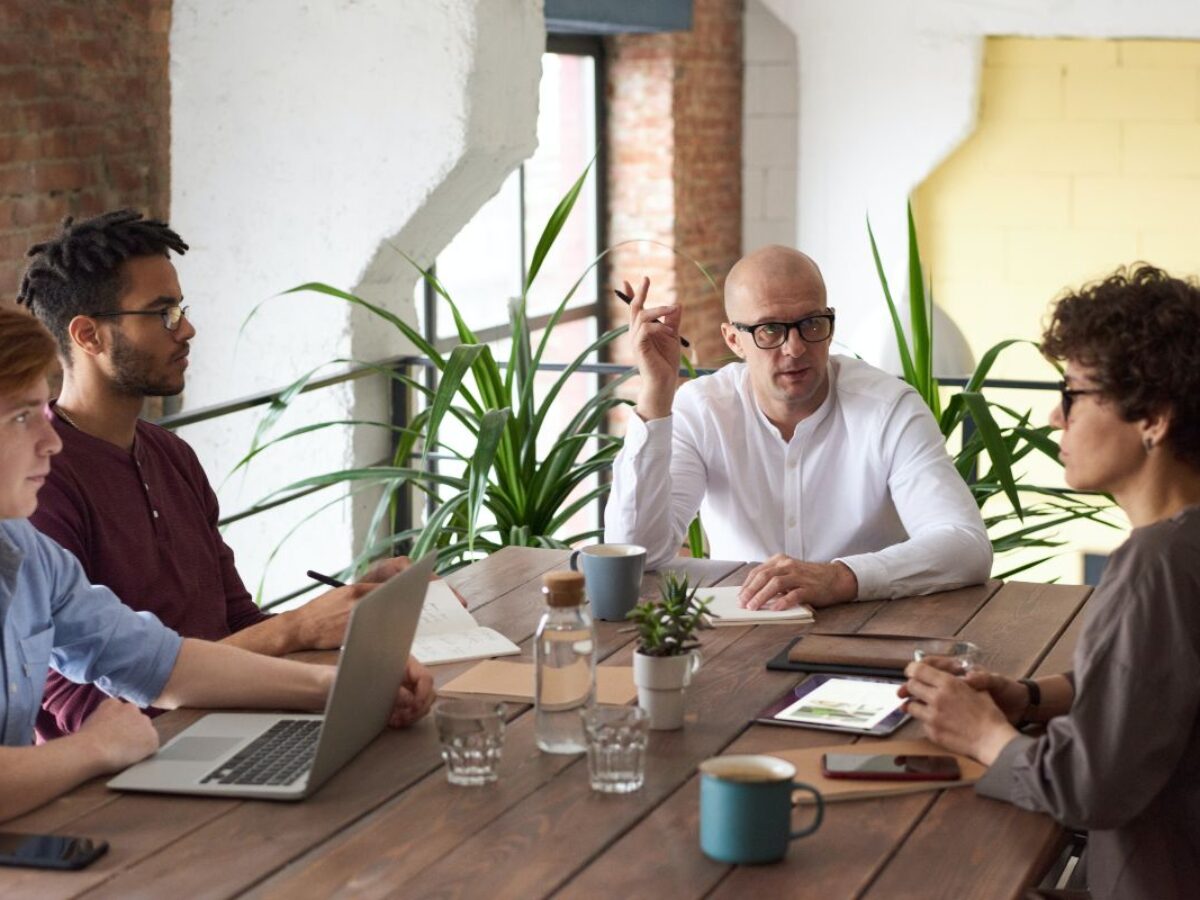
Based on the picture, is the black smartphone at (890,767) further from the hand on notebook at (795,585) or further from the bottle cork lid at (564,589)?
the hand on notebook at (795,585)

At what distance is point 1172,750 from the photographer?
165 cm

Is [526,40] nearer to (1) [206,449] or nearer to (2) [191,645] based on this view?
(1) [206,449]

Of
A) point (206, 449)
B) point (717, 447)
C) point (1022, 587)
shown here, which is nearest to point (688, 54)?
point (206, 449)

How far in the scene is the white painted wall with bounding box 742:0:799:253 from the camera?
269 inches

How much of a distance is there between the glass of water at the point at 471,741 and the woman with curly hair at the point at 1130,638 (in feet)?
1.60

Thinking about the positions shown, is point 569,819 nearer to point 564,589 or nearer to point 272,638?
point 564,589

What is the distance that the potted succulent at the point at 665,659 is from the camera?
1.91 meters

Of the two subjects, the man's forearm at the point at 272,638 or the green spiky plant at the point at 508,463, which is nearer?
the man's forearm at the point at 272,638

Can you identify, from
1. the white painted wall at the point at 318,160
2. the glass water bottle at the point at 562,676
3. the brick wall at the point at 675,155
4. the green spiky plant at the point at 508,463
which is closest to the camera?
the glass water bottle at the point at 562,676

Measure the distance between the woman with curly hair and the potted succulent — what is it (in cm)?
27

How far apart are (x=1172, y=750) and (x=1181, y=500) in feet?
0.87

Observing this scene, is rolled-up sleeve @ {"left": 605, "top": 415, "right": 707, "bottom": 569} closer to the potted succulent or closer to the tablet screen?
the tablet screen

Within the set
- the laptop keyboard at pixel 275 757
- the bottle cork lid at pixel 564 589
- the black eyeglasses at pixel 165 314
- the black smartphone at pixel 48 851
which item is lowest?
the black smartphone at pixel 48 851

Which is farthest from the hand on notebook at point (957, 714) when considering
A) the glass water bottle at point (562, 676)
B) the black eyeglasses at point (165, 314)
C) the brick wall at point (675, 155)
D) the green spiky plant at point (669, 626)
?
the brick wall at point (675, 155)
